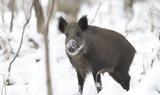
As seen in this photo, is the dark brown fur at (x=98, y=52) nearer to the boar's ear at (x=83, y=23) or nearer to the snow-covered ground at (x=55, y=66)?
the boar's ear at (x=83, y=23)

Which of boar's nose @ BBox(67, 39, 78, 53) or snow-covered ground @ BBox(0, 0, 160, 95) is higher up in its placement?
boar's nose @ BBox(67, 39, 78, 53)

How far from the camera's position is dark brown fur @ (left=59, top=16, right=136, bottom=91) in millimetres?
7203

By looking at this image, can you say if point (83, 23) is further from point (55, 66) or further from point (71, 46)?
point (55, 66)

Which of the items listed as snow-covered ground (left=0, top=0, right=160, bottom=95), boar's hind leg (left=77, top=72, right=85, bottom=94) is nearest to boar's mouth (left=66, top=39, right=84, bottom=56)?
snow-covered ground (left=0, top=0, right=160, bottom=95)

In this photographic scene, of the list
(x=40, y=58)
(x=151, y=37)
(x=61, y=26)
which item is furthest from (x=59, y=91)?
(x=151, y=37)

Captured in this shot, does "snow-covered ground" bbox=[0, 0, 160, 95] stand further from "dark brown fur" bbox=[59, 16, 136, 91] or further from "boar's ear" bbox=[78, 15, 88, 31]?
"boar's ear" bbox=[78, 15, 88, 31]

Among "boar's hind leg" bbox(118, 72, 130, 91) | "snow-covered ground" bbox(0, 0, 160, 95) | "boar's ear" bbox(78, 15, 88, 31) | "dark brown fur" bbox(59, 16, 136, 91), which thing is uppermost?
"boar's ear" bbox(78, 15, 88, 31)

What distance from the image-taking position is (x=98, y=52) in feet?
24.8

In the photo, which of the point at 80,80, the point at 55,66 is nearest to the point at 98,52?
the point at 80,80

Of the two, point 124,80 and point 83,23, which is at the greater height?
point 83,23

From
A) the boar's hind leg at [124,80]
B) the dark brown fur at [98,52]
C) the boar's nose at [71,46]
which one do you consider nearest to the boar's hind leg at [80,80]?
the dark brown fur at [98,52]

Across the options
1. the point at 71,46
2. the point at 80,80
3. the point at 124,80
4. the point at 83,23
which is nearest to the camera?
the point at 71,46

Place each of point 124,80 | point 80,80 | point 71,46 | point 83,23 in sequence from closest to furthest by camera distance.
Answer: point 71,46 < point 83,23 < point 80,80 < point 124,80

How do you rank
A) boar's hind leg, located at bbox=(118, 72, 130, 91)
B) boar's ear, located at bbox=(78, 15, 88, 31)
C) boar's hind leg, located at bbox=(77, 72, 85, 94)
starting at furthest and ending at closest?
1. boar's hind leg, located at bbox=(118, 72, 130, 91)
2. boar's hind leg, located at bbox=(77, 72, 85, 94)
3. boar's ear, located at bbox=(78, 15, 88, 31)
